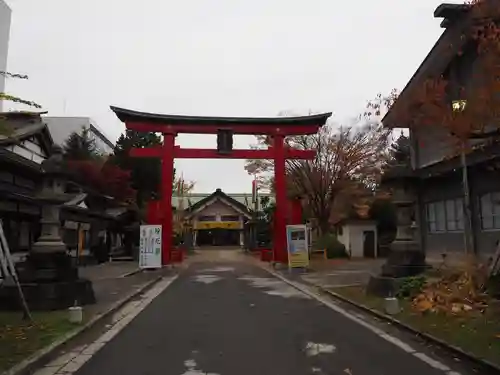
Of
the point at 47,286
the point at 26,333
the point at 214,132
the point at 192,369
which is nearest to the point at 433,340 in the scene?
the point at 192,369

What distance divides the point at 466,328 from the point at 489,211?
908cm

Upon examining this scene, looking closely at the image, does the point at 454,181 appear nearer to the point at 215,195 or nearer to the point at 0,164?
the point at 0,164

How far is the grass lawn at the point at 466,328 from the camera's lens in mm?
7215

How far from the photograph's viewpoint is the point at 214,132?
92.9 ft

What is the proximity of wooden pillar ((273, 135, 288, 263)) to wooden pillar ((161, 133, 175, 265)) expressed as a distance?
19.4 ft

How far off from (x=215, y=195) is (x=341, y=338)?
51883 mm

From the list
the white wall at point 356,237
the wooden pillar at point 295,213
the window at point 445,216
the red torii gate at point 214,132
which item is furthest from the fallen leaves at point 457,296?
the white wall at point 356,237

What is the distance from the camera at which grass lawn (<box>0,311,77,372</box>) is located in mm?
7004

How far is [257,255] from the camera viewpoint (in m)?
44.8

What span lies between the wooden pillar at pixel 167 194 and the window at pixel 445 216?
1361cm

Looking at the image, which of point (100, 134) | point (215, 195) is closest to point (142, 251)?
point (215, 195)

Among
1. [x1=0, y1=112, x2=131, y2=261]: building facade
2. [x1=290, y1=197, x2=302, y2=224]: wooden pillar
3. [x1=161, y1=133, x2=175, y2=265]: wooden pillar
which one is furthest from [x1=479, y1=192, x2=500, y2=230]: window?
[x1=161, y1=133, x2=175, y2=265]: wooden pillar

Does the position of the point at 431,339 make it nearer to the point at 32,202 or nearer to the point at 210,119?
the point at 32,202

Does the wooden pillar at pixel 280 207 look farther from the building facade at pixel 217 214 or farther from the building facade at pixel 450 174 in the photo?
the building facade at pixel 217 214
